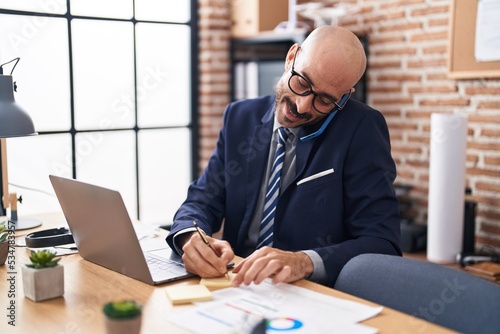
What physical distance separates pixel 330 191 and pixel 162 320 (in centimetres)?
83

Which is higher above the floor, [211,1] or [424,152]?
[211,1]

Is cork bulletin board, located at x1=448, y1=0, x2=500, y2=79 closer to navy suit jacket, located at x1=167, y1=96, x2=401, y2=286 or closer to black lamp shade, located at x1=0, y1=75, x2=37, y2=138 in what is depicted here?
navy suit jacket, located at x1=167, y1=96, x2=401, y2=286

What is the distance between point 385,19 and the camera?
3445 mm

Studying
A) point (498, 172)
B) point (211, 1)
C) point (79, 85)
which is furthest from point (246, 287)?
point (211, 1)

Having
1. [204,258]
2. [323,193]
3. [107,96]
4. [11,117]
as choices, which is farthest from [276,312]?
[107,96]

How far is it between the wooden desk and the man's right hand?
4 cm

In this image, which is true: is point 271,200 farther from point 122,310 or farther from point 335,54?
point 122,310

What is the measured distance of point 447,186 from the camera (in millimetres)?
2855

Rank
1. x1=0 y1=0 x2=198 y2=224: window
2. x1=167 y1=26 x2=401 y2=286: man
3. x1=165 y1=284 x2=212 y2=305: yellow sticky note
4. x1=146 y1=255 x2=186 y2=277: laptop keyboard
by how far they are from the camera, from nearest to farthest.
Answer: x1=165 y1=284 x2=212 y2=305: yellow sticky note < x1=146 y1=255 x2=186 y2=277: laptop keyboard < x1=167 y1=26 x2=401 y2=286: man < x1=0 y1=0 x2=198 y2=224: window

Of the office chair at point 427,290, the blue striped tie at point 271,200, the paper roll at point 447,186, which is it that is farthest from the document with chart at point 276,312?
the paper roll at point 447,186

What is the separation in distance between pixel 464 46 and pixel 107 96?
6.95 ft

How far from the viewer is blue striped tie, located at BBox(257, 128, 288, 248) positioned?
1957 millimetres

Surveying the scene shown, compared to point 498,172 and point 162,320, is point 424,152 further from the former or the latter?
point 162,320

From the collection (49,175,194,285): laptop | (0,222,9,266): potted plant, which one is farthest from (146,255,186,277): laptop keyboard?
(0,222,9,266): potted plant
